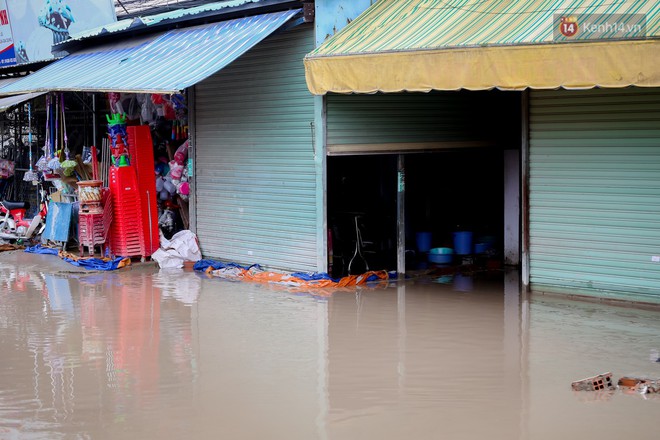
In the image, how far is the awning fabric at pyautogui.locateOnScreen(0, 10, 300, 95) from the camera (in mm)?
13078

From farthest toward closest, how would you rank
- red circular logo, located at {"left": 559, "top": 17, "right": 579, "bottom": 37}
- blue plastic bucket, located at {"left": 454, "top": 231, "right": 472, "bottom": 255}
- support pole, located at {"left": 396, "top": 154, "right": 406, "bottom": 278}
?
1. blue plastic bucket, located at {"left": 454, "top": 231, "right": 472, "bottom": 255}
2. support pole, located at {"left": 396, "top": 154, "right": 406, "bottom": 278}
3. red circular logo, located at {"left": 559, "top": 17, "right": 579, "bottom": 37}

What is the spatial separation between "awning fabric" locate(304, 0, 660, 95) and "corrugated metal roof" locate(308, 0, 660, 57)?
0.01 metres

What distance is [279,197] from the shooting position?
14102mm

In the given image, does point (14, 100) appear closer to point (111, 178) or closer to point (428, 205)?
point (111, 178)

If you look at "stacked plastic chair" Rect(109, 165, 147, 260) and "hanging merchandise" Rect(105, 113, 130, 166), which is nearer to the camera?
"stacked plastic chair" Rect(109, 165, 147, 260)

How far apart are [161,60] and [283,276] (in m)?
3.80

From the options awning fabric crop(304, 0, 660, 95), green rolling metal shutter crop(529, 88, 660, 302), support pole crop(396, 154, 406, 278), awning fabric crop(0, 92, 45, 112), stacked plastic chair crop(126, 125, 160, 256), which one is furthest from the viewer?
awning fabric crop(0, 92, 45, 112)

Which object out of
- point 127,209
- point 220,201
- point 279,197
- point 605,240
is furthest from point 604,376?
point 127,209

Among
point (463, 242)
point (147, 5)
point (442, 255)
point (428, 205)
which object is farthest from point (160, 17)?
point (463, 242)

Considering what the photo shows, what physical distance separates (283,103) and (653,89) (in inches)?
208

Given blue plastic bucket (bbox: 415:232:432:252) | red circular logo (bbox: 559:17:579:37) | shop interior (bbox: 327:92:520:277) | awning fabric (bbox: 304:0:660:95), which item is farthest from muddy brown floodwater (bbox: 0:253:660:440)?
red circular logo (bbox: 559:17:579:37)

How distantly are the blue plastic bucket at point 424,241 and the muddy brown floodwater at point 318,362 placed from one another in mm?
1702

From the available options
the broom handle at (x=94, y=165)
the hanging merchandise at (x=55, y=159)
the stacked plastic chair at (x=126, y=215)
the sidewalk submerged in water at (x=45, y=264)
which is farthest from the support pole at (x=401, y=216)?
the hanging merchandise at (x=55, y=159)

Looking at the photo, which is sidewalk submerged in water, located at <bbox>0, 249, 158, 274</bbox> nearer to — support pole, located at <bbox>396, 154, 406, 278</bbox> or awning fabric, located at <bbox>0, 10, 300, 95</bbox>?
awning fabric, located at <bbox>0, 10, 300, 95</bbox>
